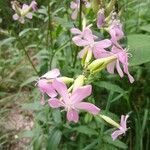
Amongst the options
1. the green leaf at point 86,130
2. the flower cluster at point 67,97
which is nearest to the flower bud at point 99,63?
the flower cluster at point 67,97

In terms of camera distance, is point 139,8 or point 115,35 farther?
point 139,8

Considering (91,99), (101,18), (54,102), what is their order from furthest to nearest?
1. (91,99)
2. (101,18)
3. (54,102)

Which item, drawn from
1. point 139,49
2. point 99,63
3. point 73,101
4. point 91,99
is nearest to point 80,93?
point 73,101

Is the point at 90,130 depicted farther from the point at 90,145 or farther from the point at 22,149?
the point at 22,149

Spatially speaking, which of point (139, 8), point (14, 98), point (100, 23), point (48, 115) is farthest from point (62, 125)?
point (14, 98)

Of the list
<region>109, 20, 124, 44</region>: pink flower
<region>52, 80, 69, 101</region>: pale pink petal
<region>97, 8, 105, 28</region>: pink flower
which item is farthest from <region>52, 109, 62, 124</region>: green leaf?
<region>52, 80, 69, 101</region>: pale pink petal

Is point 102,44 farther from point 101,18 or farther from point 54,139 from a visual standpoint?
point 54,139
